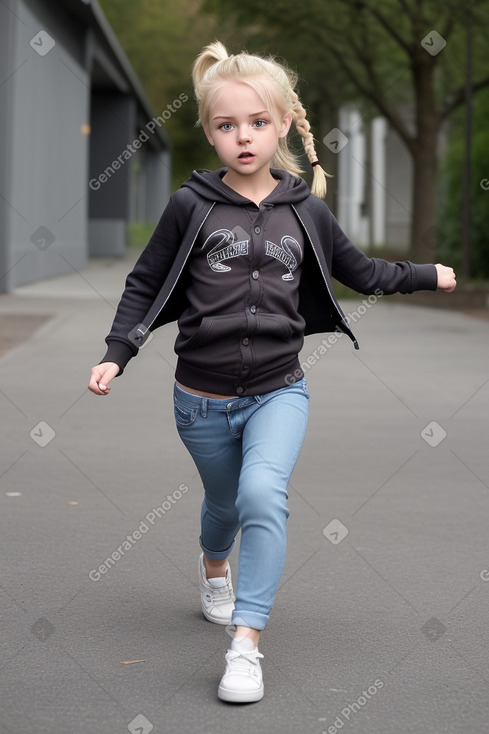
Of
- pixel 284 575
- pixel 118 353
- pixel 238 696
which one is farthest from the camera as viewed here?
pixel 284 575

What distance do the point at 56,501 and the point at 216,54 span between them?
2.92 meters

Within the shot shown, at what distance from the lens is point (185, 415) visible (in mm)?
3748

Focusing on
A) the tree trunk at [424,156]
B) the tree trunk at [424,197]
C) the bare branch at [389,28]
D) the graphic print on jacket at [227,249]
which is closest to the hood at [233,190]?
the graphic print on jacket at [227,249]

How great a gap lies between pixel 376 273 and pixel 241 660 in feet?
4.17

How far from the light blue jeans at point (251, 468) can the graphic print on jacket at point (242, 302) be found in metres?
0.06

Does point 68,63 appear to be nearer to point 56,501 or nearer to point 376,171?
point 56,501

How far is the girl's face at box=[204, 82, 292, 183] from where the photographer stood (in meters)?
3.59

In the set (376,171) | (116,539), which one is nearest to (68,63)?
(116,539)

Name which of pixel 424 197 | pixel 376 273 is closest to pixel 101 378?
pixel 376 273

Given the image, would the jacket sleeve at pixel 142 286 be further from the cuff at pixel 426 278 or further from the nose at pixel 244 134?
the cuff at pixel 426 278

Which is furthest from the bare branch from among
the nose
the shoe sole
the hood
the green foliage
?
the shoe sole

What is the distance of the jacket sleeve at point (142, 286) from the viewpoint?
12.4ft

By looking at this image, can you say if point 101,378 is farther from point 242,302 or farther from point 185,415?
point 242,302

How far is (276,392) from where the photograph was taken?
3670 mm
